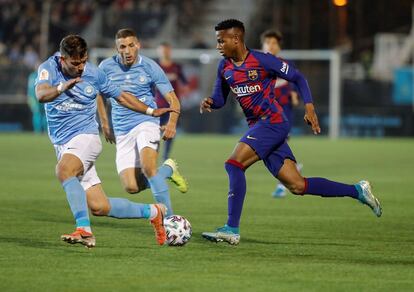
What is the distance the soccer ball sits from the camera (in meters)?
9.70

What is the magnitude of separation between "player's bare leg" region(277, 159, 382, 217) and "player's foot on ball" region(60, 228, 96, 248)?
2.03m

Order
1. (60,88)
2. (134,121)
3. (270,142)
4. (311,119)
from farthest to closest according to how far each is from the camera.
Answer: (134,121) → (270,142) → (311,119) → (60,88)

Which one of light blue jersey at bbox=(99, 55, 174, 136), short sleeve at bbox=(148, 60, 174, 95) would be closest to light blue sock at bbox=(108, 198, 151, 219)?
short sleeve at bbox=(148, 60, 174, 95)

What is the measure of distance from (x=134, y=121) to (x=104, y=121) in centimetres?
37

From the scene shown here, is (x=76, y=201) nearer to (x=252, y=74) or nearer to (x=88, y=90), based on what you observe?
(x=88, y=90)

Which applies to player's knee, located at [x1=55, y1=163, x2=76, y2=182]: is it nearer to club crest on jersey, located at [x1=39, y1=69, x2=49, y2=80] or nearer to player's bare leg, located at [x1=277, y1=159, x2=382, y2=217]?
club crest on jersey, located at [x1=39, y1=69, x2=49, y2=80]

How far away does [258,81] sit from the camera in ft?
33.8

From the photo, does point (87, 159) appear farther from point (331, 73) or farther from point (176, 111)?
point (331, 73)

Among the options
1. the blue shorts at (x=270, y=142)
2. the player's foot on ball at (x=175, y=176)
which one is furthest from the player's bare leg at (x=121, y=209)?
the player's foot on ball at (x=175, y=176)

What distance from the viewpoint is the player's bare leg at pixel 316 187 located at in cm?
1029

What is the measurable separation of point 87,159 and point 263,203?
523cm

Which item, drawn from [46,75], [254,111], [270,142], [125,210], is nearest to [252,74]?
[254,111]

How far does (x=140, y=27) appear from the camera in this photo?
36562 millimetres

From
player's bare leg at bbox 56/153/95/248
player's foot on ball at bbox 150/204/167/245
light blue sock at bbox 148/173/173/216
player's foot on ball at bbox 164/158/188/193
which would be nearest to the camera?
player's bare leg at bbox 56/153/95/248
